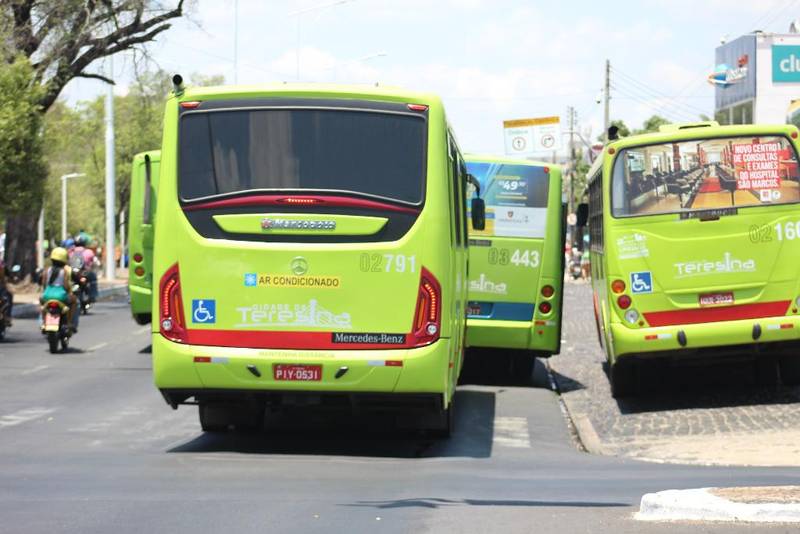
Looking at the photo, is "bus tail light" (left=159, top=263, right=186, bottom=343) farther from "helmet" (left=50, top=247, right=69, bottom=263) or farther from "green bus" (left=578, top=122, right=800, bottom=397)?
"helmet" (left=50, top=247, right=69, bottom=263)

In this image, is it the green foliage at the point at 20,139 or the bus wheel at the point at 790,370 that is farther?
the green foliage at the point at 20,139

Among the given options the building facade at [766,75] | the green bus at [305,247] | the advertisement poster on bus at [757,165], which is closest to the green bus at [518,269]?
the advertisement poster on bus at [757,165]

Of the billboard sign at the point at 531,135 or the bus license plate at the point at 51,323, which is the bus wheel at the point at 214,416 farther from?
the billboard sign at the point at 531,135

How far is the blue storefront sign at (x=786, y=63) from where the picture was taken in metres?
62.4

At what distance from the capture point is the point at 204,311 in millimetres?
11211

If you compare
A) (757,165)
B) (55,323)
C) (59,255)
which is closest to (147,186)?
(59,255)

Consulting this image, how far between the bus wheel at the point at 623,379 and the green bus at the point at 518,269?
173 centimetres

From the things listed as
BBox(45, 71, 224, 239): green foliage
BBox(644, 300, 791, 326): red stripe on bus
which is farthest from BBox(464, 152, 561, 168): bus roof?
BBox(45, 71, 224, 239): green foliage

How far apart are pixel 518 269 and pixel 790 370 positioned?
3701mm

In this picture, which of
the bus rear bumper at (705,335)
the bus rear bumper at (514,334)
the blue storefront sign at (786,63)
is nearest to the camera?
the bus rear bumper at (705,335)

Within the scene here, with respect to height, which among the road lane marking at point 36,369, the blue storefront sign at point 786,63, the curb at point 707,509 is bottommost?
the road lane marking at point 36,369

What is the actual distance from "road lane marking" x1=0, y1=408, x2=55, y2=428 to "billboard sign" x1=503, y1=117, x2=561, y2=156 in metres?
64.2

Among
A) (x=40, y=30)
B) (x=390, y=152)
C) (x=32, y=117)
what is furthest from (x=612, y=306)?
(x=40, y=30)

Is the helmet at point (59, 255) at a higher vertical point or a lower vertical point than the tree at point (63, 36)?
lower
